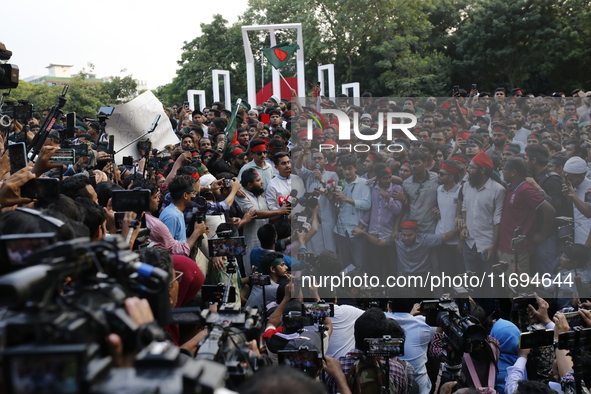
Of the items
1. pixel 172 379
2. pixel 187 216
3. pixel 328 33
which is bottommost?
pixel 187 216

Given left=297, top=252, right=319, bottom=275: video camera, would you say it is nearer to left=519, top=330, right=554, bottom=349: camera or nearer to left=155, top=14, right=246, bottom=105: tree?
left=519, top=330, right=554, bottom=349: camera

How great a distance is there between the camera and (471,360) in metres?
3.54

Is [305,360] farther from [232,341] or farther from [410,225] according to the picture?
[410,225]

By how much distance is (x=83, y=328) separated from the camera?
4.12 ft

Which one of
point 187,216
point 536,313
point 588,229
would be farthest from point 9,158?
point 588,229

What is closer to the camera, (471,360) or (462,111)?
(471,360)

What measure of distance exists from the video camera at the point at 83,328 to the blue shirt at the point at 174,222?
2.92m

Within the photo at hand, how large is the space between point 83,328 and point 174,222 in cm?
330

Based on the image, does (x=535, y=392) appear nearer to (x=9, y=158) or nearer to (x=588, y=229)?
(x=9, y=158)

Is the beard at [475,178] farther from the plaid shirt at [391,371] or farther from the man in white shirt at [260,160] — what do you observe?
the plaid shirt at [391,371]

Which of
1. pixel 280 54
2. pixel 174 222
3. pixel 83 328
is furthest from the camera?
pixel 280 54

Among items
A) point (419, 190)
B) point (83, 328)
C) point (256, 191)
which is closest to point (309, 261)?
point (256, 191)

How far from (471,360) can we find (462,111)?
443 centimetres

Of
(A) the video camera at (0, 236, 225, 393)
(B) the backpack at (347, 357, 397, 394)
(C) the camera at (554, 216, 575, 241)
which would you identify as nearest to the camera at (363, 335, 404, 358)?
(B) the backpack at (347, 357, 397, 394)
